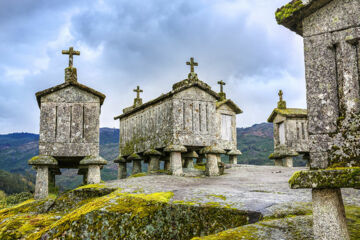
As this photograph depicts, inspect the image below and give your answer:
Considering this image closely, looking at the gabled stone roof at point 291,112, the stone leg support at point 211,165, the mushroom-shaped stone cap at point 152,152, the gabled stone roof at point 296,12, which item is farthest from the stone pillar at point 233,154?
the gabled stone roof at point 296,12

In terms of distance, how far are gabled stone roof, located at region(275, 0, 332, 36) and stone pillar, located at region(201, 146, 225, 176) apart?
274 inches

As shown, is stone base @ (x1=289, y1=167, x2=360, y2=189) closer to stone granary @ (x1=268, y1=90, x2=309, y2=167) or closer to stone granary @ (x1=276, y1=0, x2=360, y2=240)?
stone granary @ (x1=276, y1=0, x2=360, y2=240)

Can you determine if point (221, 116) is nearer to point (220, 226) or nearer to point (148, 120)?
point (148, 120)

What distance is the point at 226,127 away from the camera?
17703 mm

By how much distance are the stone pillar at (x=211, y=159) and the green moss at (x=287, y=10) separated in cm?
706

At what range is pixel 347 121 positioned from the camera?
377cm

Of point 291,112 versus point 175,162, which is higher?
point 291,112

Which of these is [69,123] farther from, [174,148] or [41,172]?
[174,148]

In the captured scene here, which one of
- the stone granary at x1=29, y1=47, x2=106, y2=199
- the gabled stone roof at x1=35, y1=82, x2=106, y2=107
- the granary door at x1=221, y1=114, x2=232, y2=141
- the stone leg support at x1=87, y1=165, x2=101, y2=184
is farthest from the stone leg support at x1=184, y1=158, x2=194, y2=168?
the granary door at x1=221, y1=114, x2=232, y2=141

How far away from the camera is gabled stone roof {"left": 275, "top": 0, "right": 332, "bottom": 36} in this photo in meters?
4.09

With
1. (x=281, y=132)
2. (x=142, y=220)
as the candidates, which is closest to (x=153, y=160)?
(x=142, y=220)

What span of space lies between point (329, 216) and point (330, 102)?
123cm

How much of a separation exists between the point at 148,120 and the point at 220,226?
7914 mm

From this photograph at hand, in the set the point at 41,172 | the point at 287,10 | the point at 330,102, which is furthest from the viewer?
the point at 41,172
